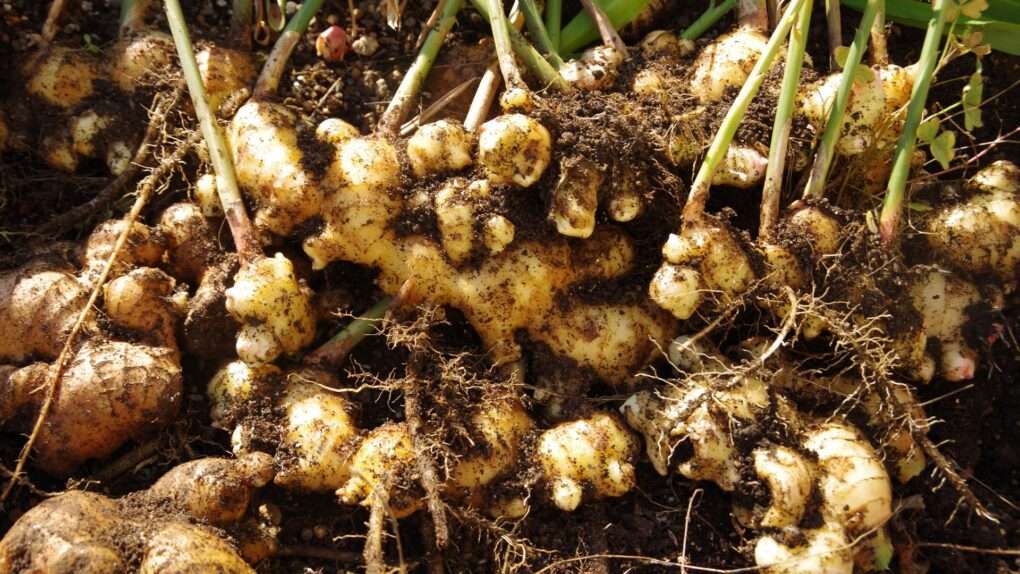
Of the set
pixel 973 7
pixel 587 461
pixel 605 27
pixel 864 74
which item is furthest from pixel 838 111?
pixel 587 461

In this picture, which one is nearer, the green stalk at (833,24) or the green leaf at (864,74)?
the green leaf at (864,74)

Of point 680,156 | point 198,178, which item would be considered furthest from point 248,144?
point 680,156

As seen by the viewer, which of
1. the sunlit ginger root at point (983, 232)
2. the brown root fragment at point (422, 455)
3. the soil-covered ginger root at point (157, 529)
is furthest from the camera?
the sunlit ginger root at point (983, 232)

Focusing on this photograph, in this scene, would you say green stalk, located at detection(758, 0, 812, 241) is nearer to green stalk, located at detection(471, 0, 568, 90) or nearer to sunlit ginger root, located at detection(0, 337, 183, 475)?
green stalk, located at detection(471, 0, 568, 90)

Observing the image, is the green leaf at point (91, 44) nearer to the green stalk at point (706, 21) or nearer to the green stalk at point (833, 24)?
the green stalk at point (706, 21)

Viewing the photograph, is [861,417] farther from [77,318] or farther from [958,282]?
[77,318]

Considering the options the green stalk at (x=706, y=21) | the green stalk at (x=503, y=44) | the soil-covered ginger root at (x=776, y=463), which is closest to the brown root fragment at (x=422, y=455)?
the soil-covered ginger root at (x=776, y=463)

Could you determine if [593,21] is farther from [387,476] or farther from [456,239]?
[387,476]

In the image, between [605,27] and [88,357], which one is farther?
[605,27]
